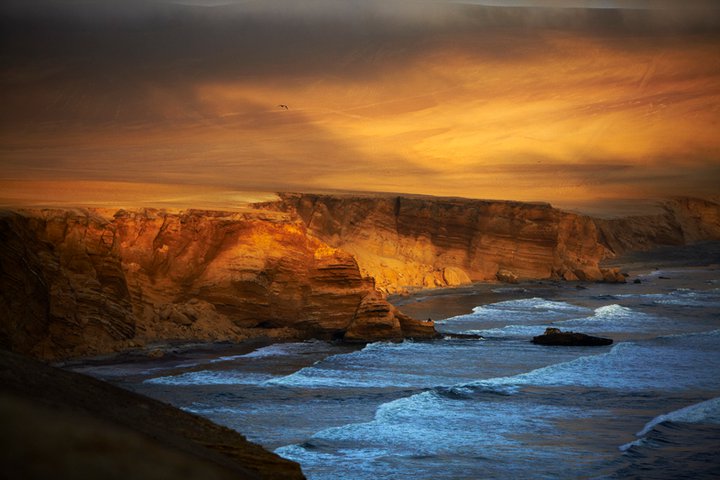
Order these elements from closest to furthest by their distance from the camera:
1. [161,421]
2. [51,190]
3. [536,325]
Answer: [161,421]
[51,190]
[536,325]

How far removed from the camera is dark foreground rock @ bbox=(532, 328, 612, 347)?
107 ft

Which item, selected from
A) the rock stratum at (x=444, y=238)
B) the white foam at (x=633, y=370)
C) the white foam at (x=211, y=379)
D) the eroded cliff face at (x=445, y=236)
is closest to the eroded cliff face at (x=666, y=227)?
the rock stratum at (x=444, y=238)

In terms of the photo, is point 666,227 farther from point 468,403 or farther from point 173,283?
point 468,403

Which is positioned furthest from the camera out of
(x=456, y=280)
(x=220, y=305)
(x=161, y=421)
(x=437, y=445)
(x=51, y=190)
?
(x=456, y=280)

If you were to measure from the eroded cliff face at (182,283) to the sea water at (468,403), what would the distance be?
1453mm

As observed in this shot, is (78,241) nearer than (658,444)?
No

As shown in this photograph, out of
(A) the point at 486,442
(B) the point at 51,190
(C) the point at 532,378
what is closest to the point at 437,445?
(A) the point at 486,442

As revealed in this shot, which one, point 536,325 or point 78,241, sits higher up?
point 78,241

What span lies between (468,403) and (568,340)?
1255 centimetres

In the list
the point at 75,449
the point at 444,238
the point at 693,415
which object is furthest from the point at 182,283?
the point at 444,238

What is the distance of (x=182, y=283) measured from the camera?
28875 mm

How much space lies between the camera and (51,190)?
33.9 m

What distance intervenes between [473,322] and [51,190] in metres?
18.9

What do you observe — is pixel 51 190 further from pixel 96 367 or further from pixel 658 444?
pixel 658 444
